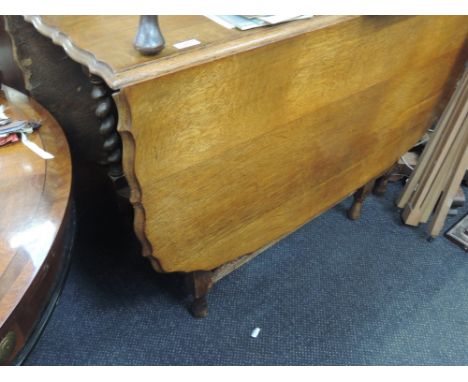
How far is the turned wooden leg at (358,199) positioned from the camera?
1.52 meters

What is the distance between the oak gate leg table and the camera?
2.29ft

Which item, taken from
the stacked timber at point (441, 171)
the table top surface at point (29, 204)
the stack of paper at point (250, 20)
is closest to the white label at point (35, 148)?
the table top surface at point (29, 204)

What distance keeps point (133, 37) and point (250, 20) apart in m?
0.22

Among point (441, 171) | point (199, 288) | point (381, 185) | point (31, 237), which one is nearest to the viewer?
point (31, 237)

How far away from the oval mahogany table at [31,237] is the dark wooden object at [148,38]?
0.25 metres

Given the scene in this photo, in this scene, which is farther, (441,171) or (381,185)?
(381,185)

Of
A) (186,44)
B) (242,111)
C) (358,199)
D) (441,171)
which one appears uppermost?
(186,44)

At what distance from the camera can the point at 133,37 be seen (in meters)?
0.75

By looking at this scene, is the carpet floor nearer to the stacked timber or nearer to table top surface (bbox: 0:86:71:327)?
the stacked timber

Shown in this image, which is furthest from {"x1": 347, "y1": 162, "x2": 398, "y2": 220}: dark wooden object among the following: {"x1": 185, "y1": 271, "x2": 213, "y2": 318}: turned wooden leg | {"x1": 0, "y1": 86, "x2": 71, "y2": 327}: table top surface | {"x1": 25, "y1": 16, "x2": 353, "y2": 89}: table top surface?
{"x1": 0, "y1": 86, "x2": 71, "y2": 327}: table top surface

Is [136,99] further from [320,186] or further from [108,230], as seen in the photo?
[108,230]

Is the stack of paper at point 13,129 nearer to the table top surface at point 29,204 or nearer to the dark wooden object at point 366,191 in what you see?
the table top surface at point 29,204

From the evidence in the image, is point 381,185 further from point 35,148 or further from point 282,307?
point 35,148

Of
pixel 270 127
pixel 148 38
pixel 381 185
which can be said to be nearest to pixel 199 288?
pixel 270 127
